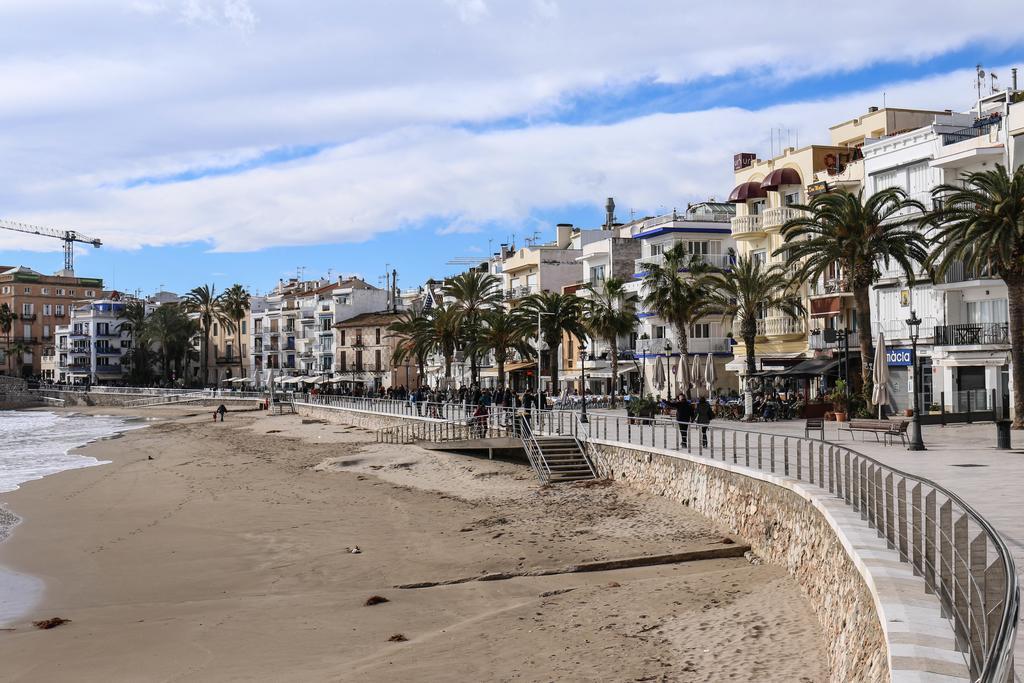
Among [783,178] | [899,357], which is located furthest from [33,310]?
[899,357]

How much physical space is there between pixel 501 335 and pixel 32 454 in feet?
81.6

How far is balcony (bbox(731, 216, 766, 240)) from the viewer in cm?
5506

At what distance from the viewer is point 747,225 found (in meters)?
55.4

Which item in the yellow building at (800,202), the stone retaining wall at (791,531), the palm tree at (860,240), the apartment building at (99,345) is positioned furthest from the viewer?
the apartment building at (99,345)

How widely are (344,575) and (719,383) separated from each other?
4537cm

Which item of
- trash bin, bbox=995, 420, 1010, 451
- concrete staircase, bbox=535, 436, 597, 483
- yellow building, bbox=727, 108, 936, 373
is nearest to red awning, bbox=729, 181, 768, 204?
yellow building, bbox=727, 108, 936, 373

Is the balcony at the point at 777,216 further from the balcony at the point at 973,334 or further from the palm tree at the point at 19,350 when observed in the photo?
the palm tree at the point at 19,350

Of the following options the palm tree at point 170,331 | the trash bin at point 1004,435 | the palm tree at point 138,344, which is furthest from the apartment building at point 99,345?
the trash bin at point 1004,435

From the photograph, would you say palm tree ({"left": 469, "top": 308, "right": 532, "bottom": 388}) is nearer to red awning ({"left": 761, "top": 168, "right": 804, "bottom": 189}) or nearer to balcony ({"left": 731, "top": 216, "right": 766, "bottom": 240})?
balcony ({"left": 731, "top": 216, "right": 766, "bottom": 240})

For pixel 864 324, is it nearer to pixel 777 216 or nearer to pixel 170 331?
pixel 777 216

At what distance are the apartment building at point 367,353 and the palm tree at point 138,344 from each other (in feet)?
106

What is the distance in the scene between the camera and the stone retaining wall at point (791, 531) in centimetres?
898

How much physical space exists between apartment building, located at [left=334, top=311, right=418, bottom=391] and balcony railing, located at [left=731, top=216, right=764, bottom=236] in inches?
1985

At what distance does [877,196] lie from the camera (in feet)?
118
